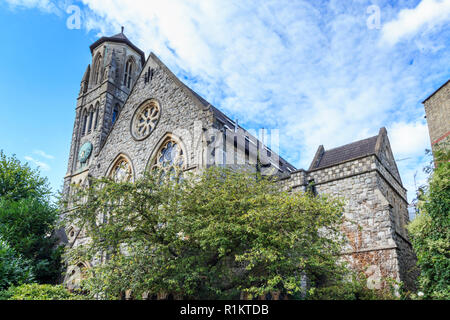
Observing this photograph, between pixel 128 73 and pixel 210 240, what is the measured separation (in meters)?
33.3

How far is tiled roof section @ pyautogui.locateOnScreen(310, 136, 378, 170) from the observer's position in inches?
745

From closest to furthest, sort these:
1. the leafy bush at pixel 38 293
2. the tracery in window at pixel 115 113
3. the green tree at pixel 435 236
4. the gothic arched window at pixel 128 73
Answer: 1. the green tree at pixel 435 236
2. the leafy bush at pixel 38 293
3. the tracery in window at pixel 115 113
4. the gothic arched window at pixel 128 73

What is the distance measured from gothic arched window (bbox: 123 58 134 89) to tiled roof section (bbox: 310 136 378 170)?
26.6 meters

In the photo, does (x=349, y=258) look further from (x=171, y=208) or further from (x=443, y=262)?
(x=171, y=208)

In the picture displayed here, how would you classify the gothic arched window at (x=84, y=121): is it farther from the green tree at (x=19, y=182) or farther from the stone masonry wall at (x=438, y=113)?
the stone masonry wall at (x=438, y=113)

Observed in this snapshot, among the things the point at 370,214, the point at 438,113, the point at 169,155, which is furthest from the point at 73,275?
the point at 438,113

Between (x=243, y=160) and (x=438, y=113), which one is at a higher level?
(x=438, y=113)

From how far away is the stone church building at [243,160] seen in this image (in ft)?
49.2

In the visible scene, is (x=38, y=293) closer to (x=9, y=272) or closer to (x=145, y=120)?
(x=9, y=272)

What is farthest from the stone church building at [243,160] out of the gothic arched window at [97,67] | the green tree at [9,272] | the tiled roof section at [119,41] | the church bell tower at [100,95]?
the tiled roof section at [119,41]

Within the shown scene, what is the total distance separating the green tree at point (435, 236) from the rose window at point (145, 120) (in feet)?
46.1

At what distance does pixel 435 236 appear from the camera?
12.2m
